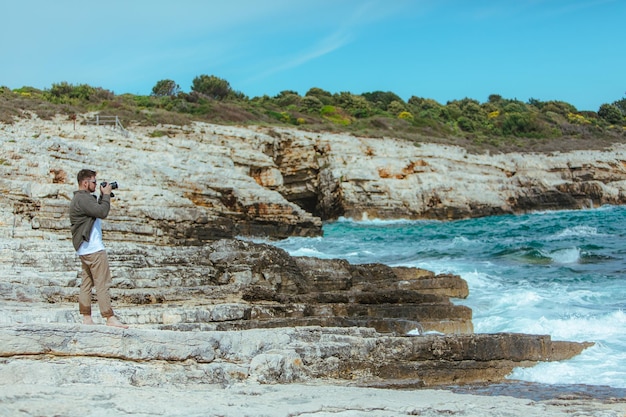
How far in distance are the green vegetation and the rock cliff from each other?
1062 centimetres

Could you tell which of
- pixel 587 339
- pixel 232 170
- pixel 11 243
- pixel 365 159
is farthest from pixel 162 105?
pixel 587 339

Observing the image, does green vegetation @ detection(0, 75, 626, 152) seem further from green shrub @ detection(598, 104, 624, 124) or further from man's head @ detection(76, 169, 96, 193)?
man's head @ detection(76, 169, 96, 193)

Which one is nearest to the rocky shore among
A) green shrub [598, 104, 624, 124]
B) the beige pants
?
the beige pants

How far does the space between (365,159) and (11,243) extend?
2884cm

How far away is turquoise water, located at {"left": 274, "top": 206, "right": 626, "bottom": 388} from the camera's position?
9031 mm

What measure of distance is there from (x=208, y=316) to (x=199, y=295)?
4.25ft

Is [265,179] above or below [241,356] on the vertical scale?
above

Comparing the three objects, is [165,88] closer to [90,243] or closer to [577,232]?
[577,232]

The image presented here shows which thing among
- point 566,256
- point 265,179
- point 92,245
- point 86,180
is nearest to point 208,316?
point 92,245

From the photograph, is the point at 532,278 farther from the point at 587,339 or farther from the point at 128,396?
the point at 128,396

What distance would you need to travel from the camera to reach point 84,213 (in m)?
6.09

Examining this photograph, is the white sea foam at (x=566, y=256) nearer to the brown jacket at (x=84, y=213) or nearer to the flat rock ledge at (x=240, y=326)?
the flat rock ledge at (x=240, y=326)

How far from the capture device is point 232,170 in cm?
2580

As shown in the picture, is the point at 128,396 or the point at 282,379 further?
the point at 282,379
